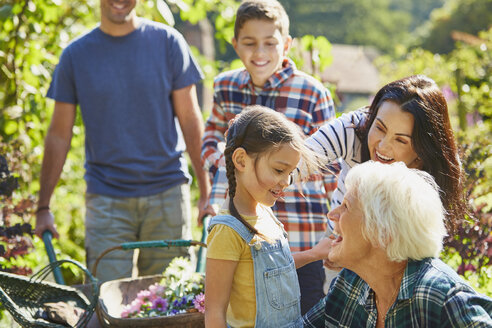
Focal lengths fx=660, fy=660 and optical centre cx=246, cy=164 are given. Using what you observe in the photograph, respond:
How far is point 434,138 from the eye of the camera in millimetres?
2516

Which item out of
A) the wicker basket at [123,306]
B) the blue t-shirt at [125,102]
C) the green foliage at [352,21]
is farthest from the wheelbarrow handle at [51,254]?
the green foliage at [352,21]

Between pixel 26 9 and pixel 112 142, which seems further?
pixel 26 9

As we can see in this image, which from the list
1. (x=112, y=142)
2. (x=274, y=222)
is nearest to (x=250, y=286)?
(x=274, y=222)

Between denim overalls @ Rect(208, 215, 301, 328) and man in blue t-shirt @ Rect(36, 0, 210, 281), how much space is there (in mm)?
1284

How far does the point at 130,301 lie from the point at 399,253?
144cm

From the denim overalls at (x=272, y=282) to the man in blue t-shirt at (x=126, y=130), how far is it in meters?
1.28

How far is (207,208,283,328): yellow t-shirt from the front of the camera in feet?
7.04

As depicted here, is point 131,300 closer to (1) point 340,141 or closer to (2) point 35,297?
(2) point 35,297

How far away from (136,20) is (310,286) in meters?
1.81

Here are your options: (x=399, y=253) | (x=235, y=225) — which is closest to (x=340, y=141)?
(x=235, y=225)

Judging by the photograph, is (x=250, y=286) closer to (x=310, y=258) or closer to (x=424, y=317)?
(x=310, y=258)

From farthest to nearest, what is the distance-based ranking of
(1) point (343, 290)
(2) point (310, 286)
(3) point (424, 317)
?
(2) point (310, 286) < (1) point (343, 290) < (3) point (424, 317)

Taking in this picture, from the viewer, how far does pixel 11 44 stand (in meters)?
4.77

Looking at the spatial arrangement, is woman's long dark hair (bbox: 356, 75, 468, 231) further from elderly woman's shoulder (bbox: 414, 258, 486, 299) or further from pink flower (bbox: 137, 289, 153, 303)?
pink flower (bbox: 137, 289, 153, 303)
